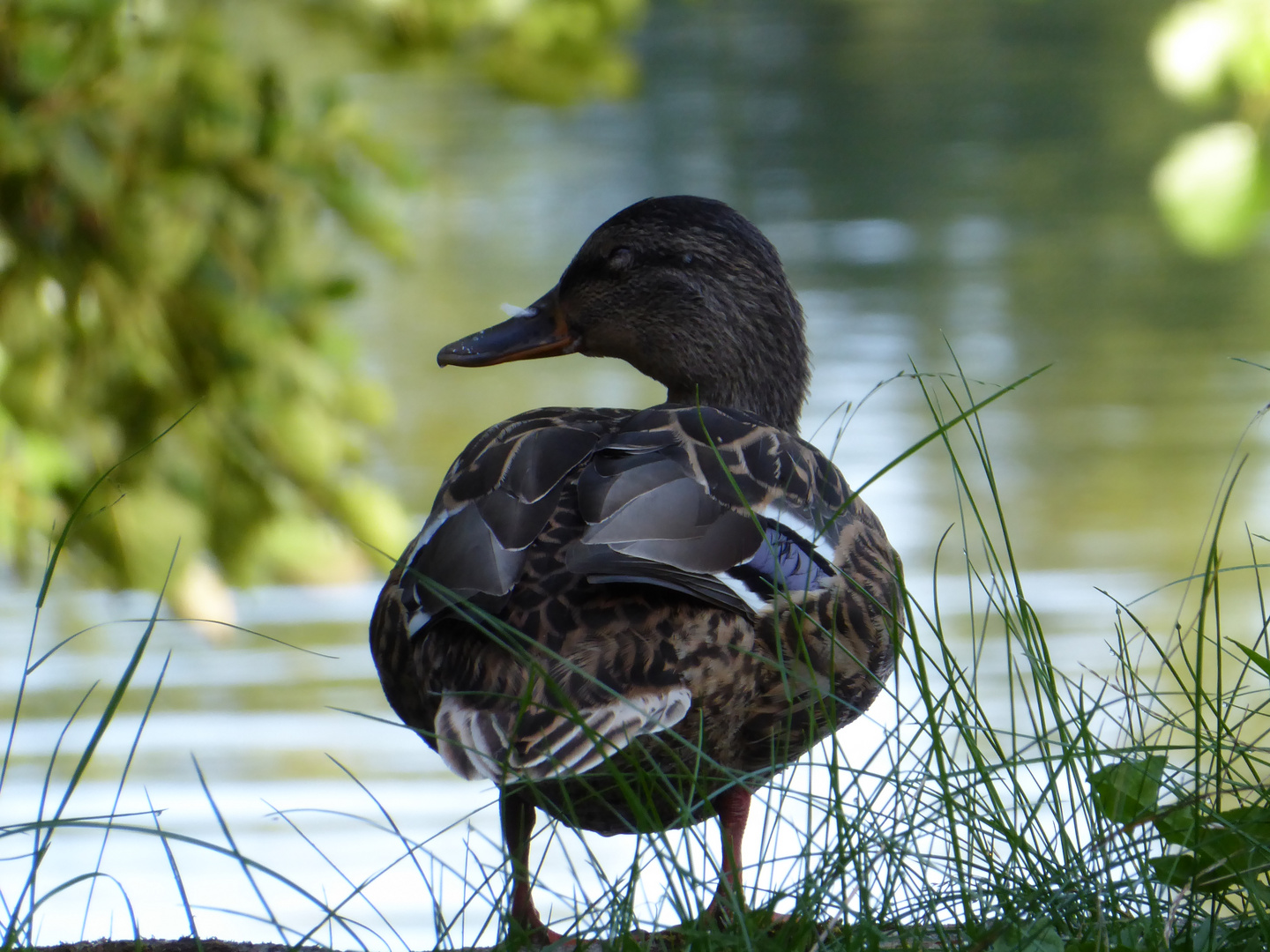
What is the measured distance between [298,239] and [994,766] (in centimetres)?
300

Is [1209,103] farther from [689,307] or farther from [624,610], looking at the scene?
[624,610]

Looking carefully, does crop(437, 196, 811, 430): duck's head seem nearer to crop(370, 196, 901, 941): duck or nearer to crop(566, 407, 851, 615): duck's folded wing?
crop(370, 196, 901, 941): duck

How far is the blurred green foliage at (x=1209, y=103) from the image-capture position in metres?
2.62

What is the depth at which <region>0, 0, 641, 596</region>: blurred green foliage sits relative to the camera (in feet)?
12.7

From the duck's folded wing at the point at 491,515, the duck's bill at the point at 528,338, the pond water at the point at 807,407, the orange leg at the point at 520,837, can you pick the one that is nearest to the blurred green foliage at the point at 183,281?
the pond water at the point at 807,407

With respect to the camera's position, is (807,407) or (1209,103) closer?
(1209,103)

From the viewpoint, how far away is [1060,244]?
14.0m

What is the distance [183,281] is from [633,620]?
2.40 metres

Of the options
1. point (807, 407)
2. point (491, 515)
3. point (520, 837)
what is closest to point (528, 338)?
point (491, 515)

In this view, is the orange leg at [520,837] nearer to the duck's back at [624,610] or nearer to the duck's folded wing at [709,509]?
the duck's back at [624,610]

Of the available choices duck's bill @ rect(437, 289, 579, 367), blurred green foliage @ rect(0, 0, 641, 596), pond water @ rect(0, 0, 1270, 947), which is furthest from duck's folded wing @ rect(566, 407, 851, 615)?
blurred green foliage @ rect(0, 0, 641, 596)

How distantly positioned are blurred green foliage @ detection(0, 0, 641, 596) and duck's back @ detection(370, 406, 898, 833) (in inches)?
65.3

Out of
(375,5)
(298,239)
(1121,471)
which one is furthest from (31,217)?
(1121,471)

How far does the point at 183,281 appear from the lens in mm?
4176
